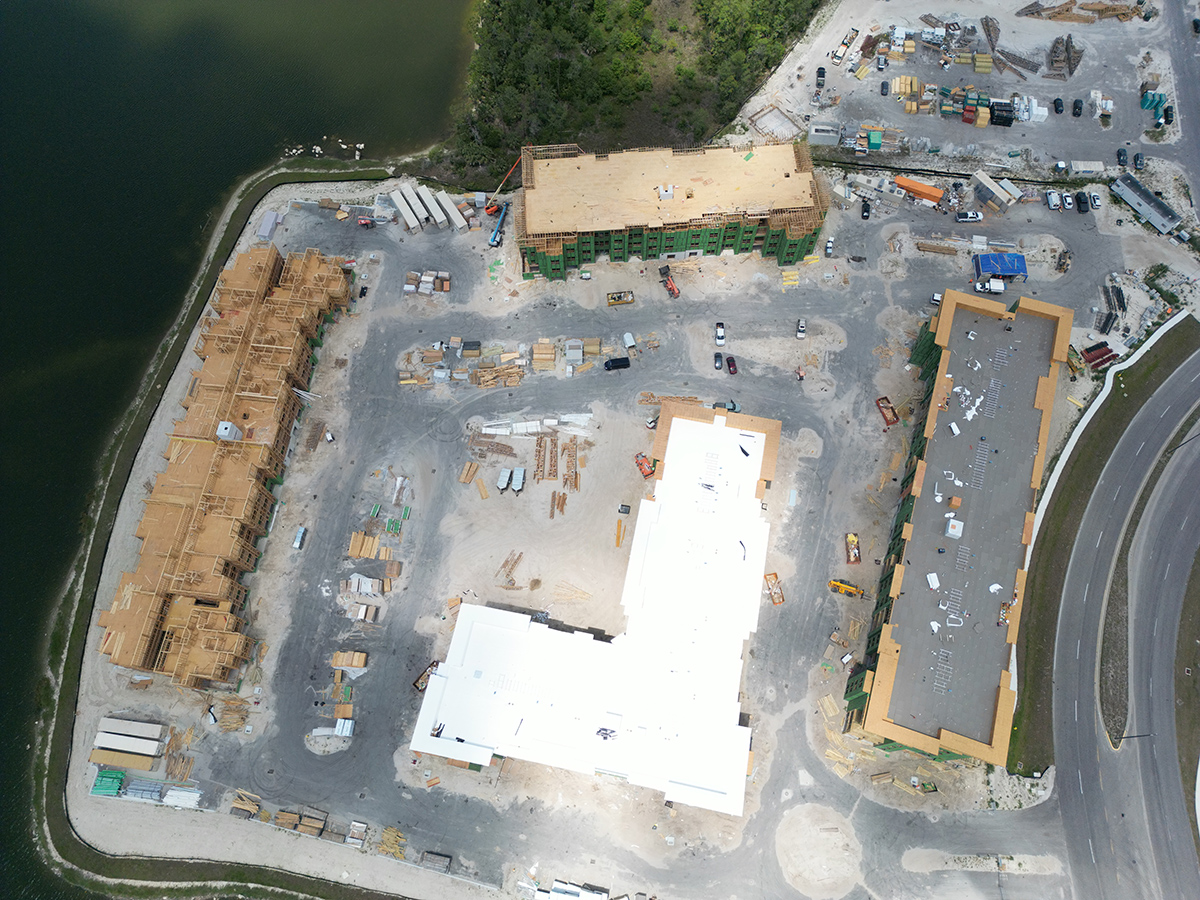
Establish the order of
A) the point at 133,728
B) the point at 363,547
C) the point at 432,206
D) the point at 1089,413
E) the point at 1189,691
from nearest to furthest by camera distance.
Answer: the point at 1189,691 → the point at 133,728 → the point at 363,547 → the point at 1089,413 → the point at 432,206

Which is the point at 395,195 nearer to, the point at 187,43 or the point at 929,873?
the point at 187,43

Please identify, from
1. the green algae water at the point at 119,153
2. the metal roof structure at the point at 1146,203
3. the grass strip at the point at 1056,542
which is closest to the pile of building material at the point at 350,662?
the green algae water at the point at 119,153

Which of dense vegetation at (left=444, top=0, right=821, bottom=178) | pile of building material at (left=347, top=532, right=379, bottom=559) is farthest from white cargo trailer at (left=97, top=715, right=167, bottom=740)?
dense vegetation at (left=444, top=0, right=821, bottom=178)

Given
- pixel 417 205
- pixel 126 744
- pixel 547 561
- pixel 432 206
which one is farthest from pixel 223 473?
pixel 432 206

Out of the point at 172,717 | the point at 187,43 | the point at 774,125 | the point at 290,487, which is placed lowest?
the point at 172,717

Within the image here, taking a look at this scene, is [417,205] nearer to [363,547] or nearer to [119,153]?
[363,547]

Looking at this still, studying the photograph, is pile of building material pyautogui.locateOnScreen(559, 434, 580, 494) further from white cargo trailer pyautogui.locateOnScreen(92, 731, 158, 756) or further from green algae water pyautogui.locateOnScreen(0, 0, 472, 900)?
white cargo trailer pyautogui.locateOnScreen(92, 731, 158, 756)

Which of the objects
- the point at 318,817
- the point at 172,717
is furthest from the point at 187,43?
the point at 318,817
